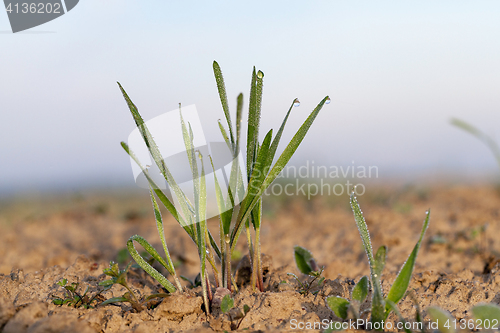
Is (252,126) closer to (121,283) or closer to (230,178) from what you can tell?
(230,178)

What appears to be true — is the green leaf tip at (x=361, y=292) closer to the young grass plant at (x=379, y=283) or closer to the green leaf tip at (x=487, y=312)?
the young grass plant at (x=379, y=283)

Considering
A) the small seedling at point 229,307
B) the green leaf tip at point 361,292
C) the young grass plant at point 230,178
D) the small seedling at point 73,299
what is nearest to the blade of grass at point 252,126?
Result: the young grass plant at point 230,178

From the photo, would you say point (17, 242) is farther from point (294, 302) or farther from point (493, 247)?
point (493, 247)

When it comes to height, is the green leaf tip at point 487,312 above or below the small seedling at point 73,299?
below

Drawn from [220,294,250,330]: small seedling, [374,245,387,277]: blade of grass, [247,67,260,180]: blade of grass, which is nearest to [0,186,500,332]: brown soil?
[220,294,250,330]: small seedling

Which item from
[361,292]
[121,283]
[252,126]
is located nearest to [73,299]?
[121,283]

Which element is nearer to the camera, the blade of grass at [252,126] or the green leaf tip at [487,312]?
the green leaf tip at [487,312]

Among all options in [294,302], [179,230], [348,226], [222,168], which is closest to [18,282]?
[222,168]

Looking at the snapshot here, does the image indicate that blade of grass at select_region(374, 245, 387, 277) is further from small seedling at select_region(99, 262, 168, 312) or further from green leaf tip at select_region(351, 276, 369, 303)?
small seedling at select_region(99, 262, 168, 312)

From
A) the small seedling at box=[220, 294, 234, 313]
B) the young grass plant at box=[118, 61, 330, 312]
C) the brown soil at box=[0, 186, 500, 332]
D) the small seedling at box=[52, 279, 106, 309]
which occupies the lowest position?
the brown soil at box=[0, 186, 500, 332]
